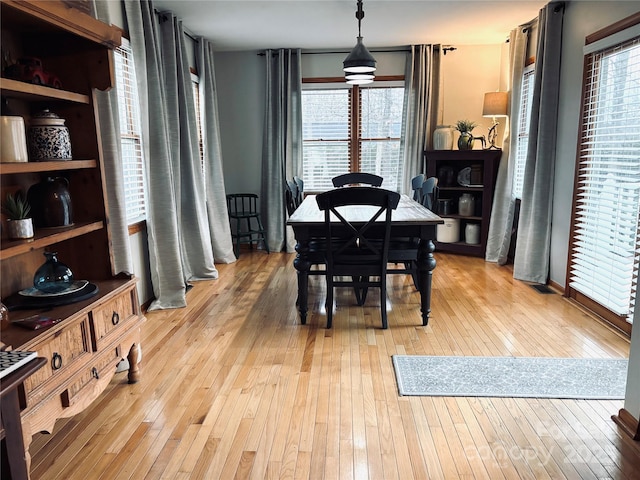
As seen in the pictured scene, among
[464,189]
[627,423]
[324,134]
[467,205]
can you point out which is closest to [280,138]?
[324,134]

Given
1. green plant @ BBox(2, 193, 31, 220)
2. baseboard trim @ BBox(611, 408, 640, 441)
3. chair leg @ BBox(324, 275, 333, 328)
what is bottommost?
baseboard trim @ BBox(611, 408, 640, 441)

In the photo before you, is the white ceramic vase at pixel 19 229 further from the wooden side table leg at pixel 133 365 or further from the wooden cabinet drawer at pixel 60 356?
the wooden side table leg at pixel 133 365

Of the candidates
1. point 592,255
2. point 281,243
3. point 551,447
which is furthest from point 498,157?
point 551,447

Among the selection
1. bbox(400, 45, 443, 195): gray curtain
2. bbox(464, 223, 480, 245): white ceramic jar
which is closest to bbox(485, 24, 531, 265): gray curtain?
bbox(464, 223, 480, 245): white ceramic jar

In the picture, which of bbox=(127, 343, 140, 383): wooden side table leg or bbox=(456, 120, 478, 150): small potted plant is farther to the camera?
bbox=(456, 120, 478, 150): small potted plant

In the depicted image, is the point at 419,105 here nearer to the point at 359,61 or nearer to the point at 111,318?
the point at 359,61

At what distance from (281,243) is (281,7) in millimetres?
2848

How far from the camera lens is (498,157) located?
5.26 meters

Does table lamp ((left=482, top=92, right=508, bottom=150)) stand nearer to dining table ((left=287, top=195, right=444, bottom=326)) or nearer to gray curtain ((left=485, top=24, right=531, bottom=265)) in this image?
gray curtain ((left=485, top=24, right=531, bottom=265))

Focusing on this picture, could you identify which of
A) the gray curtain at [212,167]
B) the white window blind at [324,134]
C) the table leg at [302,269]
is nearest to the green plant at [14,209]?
the table leg at [302,269]

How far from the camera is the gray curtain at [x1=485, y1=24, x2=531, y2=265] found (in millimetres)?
4875

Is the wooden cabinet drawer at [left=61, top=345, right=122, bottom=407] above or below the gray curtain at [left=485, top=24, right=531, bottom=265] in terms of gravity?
below

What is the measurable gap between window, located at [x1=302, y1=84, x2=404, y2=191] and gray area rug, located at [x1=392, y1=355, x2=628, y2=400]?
139 inches

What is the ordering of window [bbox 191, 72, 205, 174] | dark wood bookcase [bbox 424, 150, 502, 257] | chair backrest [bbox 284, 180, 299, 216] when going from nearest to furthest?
1. chair backrest [bbox 284, 180, 299, 216]
2. window [bbox 191, 72, 205, 174]
3. dark wood bookcase [bbox 424, 150, 502, 257]
